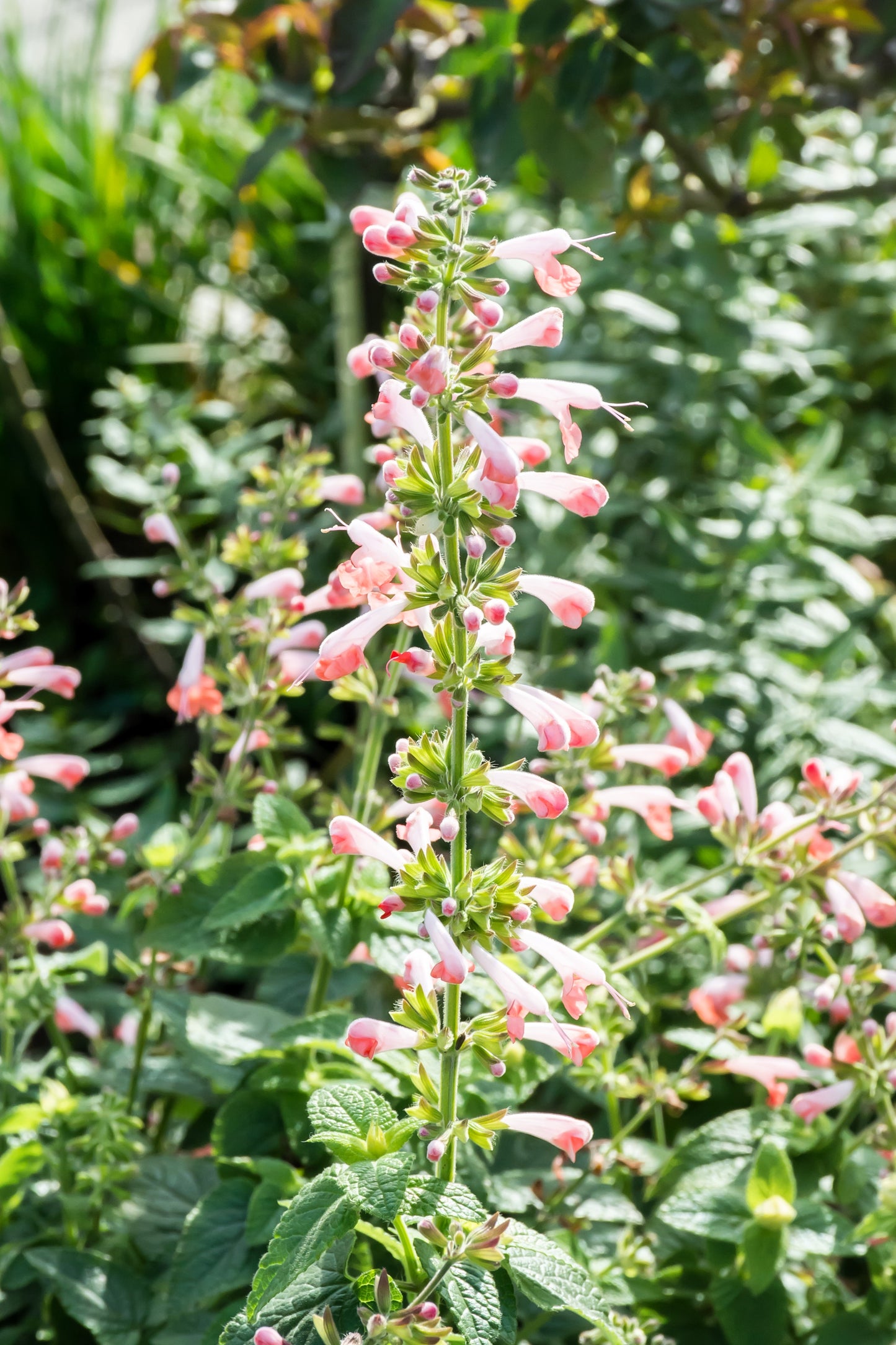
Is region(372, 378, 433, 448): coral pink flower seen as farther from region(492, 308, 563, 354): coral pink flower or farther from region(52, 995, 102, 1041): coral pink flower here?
region(52, 995, 102, 1041): coral pink flower

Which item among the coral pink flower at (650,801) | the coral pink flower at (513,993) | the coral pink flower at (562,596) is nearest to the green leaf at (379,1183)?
the coral pink flower at (513,993)

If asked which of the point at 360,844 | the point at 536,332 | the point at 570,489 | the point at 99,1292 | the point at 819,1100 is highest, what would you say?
the point at 536,332

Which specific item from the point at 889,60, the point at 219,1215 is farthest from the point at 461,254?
the point at 889,60

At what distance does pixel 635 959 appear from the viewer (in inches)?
49.1

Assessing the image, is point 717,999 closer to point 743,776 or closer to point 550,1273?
point 743,776

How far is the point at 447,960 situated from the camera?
2.84 ft

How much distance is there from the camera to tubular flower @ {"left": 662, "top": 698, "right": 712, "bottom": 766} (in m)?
1.41

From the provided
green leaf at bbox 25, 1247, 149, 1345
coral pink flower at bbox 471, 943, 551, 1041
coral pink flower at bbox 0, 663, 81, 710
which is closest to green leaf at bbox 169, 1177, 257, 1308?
green leaf at bbox 25, 1247, 149, 1345

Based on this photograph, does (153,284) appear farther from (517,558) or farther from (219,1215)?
(219,1215)

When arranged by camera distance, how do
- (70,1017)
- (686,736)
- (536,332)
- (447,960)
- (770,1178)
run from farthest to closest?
1. (70,1017)
2. (686,736)
3. (770,1178)
4. (536,332)
5. (447,960)

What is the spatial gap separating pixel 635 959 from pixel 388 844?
33 cm

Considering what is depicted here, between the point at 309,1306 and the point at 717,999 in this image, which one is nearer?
the point at 309,1306

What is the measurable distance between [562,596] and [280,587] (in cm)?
43

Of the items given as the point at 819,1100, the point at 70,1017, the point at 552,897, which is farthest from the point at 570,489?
the point at 70,1017
